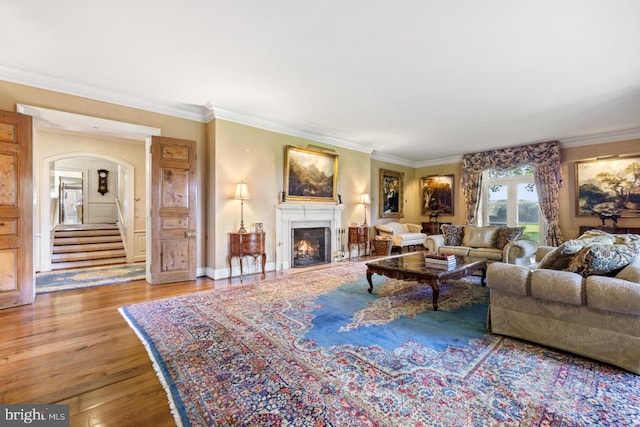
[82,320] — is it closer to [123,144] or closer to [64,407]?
[64,407]

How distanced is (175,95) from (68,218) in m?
9.79

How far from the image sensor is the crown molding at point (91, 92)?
347 centimetres

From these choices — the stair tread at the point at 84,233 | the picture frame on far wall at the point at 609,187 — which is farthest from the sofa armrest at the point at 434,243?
the stair tread at the point at 84,233

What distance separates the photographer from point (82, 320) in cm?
293

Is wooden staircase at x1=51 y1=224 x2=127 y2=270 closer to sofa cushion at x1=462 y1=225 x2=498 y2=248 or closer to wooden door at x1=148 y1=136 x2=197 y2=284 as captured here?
wooden door at x1=148 y1=136 x2=197 y2=284

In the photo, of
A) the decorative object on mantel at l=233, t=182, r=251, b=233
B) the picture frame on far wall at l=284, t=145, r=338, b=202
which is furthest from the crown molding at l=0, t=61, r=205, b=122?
the picture frame on far wall at l=284, t=145, r=338, b=202

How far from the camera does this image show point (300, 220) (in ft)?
19.5

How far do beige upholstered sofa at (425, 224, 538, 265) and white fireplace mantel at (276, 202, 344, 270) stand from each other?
205cm

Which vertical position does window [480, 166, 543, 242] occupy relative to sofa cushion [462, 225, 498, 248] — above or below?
above

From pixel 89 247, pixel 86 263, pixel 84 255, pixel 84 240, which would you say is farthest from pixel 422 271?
pixel 84 240

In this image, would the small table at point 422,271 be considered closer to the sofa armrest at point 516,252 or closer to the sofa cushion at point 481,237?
the sofa armrest at point 516,252

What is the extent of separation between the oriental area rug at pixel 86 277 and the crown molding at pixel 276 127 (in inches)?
121

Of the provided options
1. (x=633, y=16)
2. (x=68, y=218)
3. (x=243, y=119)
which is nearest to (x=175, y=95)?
(x=243, y=119)

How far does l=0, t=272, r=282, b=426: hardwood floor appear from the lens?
1619 mm
